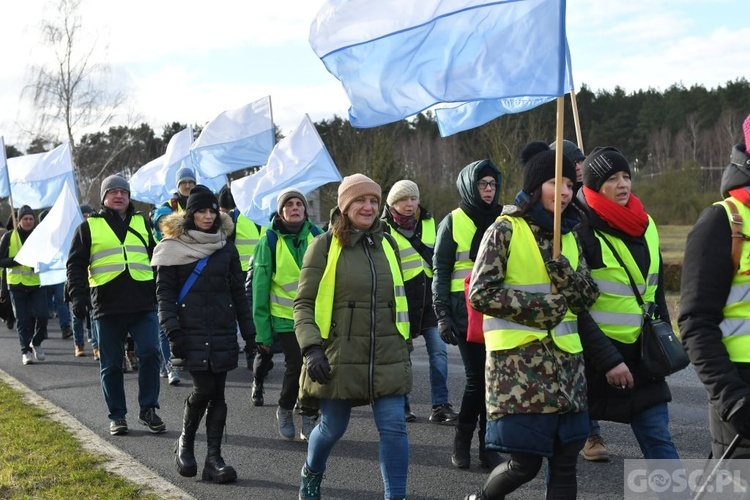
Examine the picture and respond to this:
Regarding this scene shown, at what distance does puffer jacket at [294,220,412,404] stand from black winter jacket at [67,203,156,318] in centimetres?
284

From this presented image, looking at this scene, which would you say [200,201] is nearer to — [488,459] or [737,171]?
[488,459]

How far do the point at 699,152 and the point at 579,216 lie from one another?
190ft

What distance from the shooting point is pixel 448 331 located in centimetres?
585

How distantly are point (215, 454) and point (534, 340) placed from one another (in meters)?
2.74

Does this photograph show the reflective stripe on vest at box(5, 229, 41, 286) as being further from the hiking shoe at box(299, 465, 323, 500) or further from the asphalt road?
the hiking shoe at box(299, 465, 323, 500)

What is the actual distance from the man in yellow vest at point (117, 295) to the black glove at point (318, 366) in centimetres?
288

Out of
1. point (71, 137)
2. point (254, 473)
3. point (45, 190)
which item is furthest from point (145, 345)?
point (71, 137)

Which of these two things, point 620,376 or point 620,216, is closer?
point 620,376

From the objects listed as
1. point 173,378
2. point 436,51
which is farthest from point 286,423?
point 436,51

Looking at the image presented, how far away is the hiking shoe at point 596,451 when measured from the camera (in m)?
5.82

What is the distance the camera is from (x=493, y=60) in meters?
4.25

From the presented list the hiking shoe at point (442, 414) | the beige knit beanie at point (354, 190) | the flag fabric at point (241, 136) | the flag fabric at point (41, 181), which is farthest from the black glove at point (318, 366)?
the flag fabric at point (41, 181)

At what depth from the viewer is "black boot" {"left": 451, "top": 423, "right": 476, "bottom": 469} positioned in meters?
5.80

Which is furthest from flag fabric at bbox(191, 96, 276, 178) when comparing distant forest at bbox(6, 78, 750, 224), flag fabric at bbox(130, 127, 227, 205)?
distant forest at bbox(6, 78, 750, 224)
